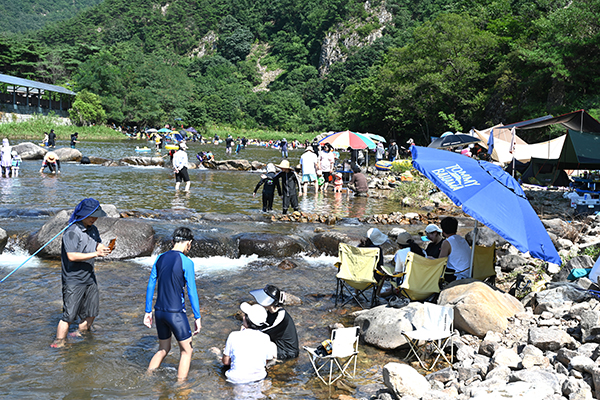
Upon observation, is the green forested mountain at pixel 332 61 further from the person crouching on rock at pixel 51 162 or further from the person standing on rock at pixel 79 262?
the person crouching on rock at pixel 51 162

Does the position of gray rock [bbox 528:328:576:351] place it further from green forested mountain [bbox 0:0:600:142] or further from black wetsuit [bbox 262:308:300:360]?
green forested mountain [bbox 0:0:600:142]

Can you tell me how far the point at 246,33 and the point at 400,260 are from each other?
571 feet

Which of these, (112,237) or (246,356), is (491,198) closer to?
(246,356)

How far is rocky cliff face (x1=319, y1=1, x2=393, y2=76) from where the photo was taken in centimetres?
12781

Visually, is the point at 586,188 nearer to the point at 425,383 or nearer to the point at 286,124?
the point at 425,383

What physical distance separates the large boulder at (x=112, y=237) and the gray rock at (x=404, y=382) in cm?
710

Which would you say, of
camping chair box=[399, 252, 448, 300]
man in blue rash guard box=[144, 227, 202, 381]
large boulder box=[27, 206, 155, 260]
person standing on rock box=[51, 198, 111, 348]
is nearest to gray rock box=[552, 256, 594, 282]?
camping chair box=[399, 252, 448, 300]

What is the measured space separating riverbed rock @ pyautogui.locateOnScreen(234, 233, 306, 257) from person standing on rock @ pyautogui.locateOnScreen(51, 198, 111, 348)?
4.98m

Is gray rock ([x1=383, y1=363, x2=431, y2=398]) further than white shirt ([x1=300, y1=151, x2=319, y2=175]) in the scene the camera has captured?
No

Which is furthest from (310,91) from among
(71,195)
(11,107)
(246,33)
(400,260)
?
(400,260)

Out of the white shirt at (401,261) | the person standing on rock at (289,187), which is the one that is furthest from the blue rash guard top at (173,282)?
the person standing on rock at (289,187)

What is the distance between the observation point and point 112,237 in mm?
10281

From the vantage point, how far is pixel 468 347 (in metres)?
5.84

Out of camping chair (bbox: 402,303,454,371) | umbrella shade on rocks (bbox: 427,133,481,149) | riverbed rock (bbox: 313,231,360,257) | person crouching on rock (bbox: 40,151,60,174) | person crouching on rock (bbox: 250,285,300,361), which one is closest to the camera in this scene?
person crouching on rock (bbox: 250,285,300,361)
